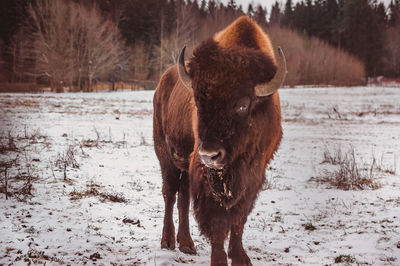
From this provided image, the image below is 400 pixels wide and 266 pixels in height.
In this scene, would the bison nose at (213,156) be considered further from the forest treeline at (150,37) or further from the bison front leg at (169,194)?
the forest treeline at (150,37)

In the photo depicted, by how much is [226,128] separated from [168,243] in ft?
6.51

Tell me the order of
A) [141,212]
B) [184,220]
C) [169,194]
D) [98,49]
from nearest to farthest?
[184,220] < [169,194] < [141,212] < [98,49]

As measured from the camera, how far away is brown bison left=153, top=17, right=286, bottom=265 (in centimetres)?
293

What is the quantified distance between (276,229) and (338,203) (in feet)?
5.11

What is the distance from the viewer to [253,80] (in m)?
3.13

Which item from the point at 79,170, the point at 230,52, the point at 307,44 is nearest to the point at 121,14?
the point at 307,44

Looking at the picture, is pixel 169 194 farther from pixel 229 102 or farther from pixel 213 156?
pixel 229 102

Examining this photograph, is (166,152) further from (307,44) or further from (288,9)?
(288,9)

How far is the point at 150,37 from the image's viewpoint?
167ft

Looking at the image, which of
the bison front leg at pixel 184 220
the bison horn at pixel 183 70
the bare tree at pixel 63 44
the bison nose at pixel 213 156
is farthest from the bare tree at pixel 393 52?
the bison nose at pixel 213 156

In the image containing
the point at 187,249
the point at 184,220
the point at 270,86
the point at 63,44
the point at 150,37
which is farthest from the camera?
the point at 150,37

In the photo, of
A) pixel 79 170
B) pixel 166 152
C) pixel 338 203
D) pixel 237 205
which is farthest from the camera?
pixel 79 170

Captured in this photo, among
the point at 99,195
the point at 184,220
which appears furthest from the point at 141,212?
the point at 184,220

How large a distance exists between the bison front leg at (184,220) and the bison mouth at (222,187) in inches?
41.1
